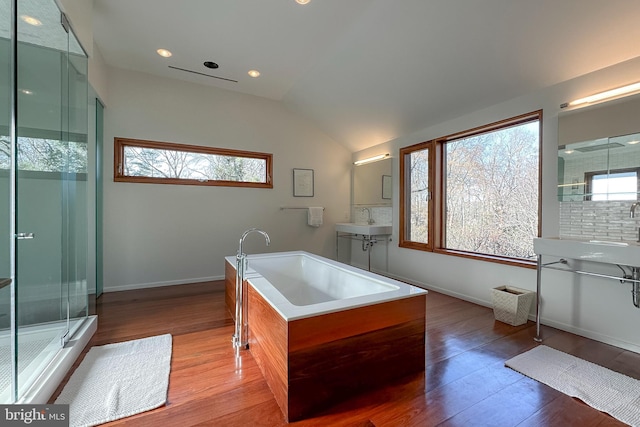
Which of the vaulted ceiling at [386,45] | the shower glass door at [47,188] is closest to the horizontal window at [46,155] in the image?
the shower glass door at [47,188]

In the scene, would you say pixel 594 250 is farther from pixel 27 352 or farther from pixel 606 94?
pixel 27 352

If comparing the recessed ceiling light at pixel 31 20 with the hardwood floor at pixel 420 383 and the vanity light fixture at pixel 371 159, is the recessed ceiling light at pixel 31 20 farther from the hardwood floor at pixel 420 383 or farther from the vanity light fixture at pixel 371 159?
the vanity light fixture at pixel 371 159

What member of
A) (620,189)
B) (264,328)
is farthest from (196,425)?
(620,189)

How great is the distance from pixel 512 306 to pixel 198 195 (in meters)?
3.87

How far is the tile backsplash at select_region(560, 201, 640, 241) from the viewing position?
2043 mm

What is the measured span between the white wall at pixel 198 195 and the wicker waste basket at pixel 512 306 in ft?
9.10

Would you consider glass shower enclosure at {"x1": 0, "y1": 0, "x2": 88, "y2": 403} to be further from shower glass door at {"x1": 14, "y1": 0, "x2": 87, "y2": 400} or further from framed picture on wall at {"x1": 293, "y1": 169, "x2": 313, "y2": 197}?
framed picture on wall at {"x1": 293, "y1": 169, "x2": 313, "y2": 197}

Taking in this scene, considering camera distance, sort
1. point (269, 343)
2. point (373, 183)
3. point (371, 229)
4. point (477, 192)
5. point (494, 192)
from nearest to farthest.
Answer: point (269, 343) → point (494, 192) → point (477, 192) → point (371, 229) → point (373, 183)

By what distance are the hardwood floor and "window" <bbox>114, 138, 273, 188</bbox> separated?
181 cm

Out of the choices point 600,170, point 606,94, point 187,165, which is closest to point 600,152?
point 600,170

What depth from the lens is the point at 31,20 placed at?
5.71ft

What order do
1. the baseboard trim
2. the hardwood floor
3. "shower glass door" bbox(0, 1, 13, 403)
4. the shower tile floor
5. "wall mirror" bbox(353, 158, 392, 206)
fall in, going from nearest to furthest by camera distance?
the hardwood floor < the shower tile floor < "shower glass door" bbox(0, 1, 13, 403) < the baseboard trim < "wall mirror" bbox(353, 158, 392, 206)

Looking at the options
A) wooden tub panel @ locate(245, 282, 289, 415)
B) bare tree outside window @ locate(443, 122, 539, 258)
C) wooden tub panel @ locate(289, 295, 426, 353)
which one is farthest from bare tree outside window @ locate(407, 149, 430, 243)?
wooden tub panel @ locate(245, 282, 289, 415)

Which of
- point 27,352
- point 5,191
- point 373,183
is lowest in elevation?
point 27,352
